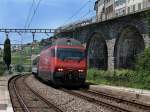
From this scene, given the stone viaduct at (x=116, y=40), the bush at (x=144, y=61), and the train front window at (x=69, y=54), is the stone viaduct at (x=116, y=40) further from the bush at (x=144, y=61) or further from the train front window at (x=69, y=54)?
the train front window at (x=69, y=54)

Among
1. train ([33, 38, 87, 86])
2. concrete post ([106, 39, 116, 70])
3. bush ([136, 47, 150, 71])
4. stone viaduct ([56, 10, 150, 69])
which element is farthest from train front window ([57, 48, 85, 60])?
concrete post ([106, 39, 116, 70])

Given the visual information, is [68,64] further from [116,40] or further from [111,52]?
[111,52]

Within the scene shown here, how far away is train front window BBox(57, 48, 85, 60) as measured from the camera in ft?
104

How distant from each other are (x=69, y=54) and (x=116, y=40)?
28.0 meters

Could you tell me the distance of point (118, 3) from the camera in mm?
79188

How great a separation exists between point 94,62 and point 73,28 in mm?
7126

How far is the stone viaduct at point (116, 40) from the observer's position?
171 ft

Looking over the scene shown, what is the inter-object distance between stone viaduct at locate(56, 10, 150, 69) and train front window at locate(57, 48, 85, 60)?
16.4 m

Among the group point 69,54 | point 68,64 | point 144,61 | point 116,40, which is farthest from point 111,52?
point 68,64

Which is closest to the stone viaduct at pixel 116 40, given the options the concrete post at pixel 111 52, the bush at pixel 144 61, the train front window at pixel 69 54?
the concrete post at pixel 111 52

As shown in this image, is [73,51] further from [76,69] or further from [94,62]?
[94,62]

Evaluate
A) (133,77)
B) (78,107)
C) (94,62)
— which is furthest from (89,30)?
(78,107)

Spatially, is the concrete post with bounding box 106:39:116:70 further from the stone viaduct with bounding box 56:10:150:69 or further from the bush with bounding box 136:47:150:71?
the bush with bounding box 136:47:150:71

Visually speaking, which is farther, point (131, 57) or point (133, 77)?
point (131, 57)
